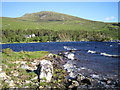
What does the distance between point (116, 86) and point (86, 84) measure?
166 inches

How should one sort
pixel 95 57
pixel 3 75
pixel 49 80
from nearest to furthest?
pixel 49 80 → pixel 3 75 → pixel 95 57

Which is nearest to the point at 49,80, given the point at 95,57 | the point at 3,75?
the point at 3,75

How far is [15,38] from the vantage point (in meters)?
168

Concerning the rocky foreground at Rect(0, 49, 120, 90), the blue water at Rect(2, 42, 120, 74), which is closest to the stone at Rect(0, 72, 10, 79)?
the rocky foreground at Rect(0, 49, 120, 90)

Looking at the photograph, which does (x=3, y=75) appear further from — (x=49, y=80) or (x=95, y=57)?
(x=95, y=57)

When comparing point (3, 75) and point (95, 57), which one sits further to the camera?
point (95, 57)

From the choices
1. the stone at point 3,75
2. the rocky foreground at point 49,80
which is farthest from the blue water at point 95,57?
the stone at point 3,75

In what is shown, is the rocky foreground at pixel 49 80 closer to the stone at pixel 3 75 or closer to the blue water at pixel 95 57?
the stone at pixel 3 75

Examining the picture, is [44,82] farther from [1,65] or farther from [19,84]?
[1,65]

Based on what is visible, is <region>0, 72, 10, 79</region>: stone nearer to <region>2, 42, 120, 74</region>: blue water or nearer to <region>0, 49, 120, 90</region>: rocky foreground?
<region>0, 49, 120, 90</region>: rocky foreground

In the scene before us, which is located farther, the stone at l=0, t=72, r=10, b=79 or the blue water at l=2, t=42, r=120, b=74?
the blue water at l=2, t=42, r=120, b=74

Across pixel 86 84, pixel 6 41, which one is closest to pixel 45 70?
pixel 86 84

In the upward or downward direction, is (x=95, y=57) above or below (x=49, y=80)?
above

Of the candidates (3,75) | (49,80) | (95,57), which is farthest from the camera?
(95,57)
